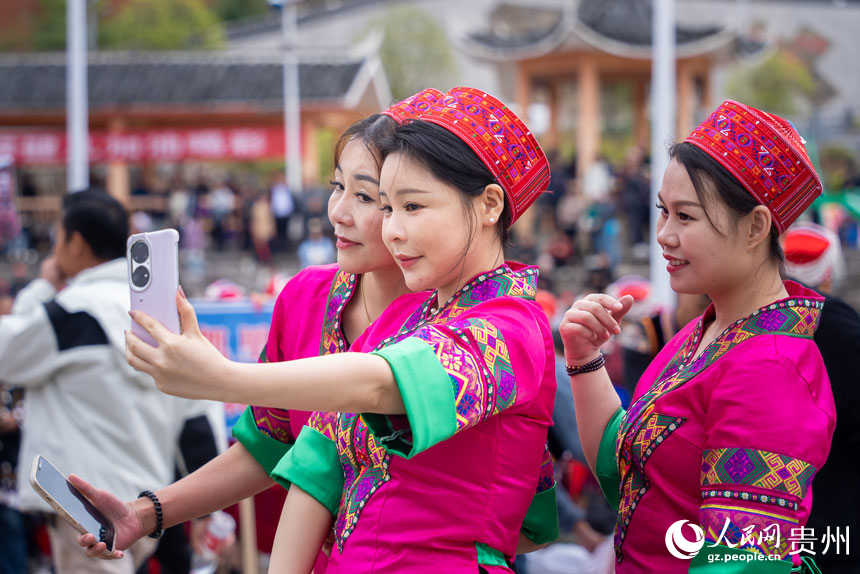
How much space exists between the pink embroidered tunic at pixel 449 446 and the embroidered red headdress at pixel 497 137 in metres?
0.14

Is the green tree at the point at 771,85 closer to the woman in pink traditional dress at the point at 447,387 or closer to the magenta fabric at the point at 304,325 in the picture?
the magenta fabric at the point at 304,325

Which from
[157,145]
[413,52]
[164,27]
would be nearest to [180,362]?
[157,145]

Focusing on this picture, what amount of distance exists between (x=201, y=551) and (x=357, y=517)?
2.86 m

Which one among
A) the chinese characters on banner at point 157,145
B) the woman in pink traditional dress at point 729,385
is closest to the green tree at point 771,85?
the chinese characters on banner at point 157,145

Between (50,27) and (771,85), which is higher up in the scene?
(50,27)

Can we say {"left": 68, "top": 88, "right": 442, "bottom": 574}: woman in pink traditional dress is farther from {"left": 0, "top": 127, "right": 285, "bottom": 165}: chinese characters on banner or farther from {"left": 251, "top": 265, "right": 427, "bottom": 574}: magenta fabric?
{"left": 0, "top": 127, "right": 285, "bottom": 165}: chinese characters on banner

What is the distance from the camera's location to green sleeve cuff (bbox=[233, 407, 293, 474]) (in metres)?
1.90

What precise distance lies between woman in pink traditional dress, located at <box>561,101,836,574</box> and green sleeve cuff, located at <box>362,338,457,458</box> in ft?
1.53

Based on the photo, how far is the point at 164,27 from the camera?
85.4 feet

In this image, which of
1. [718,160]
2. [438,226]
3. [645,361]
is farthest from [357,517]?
[645,361]

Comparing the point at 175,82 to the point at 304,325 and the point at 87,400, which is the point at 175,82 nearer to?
the point at 87,400

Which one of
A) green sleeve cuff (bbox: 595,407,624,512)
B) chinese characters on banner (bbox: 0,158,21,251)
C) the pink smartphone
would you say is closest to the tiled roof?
chinese characters on banner (bbox: 0,158,21,251)

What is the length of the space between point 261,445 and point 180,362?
2.45 feet

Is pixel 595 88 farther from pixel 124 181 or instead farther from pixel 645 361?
pixel 645 361
